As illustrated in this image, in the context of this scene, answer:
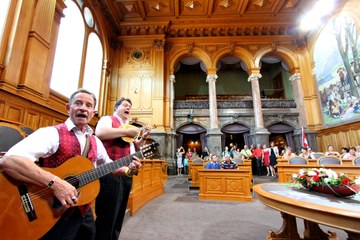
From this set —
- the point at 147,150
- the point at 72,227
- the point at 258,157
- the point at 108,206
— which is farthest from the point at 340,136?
the point at 72,227

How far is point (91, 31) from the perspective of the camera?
27.5 ft

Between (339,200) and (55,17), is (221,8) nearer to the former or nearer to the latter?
(55,17)

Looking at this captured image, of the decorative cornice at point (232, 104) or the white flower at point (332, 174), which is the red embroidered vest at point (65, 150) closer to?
the white flower at point (332, 174)

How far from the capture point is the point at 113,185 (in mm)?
1482

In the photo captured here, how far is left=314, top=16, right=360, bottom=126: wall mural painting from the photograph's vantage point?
7.50 metres

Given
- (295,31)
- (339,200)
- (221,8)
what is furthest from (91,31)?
(295,31)

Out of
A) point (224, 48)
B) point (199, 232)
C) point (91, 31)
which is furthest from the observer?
point (224, 48)

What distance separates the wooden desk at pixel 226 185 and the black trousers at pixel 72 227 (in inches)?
141

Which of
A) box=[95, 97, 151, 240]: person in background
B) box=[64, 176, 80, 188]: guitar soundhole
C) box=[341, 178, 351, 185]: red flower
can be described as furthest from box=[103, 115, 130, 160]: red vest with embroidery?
box=[341, 178, 351, 185]: red flower

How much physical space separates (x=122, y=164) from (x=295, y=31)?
44.1 ft

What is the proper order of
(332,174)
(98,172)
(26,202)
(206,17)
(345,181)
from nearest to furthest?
(26,202) < (98,172) < (345,181) < (332,174) < (206,17)

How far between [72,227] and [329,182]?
92.1 inches

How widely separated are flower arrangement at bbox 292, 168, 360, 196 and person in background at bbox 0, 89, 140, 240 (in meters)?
1.95

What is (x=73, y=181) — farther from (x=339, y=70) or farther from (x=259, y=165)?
(x=339, y=70)
